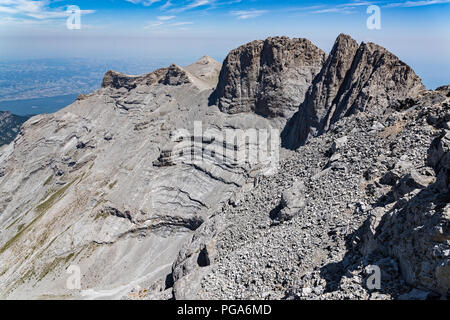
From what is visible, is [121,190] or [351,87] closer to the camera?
[351,87]

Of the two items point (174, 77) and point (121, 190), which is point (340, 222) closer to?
point (121, 190)

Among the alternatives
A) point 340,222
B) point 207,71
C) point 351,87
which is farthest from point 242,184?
point 207,71

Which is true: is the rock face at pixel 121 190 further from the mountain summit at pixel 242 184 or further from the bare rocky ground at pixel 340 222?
the bare rocky ground at pixel 340 222

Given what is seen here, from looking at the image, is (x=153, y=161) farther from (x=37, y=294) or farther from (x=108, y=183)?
(x=37, y=294)

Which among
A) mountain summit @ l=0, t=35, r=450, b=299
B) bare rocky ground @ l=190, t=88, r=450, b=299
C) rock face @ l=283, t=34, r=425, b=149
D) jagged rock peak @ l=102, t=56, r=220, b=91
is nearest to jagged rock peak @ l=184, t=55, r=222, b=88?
jagged rock peak @ l=102, t=56, r=220, b=91

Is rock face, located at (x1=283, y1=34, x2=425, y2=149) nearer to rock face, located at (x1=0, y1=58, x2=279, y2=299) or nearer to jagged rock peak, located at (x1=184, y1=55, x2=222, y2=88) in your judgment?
rock face, located at (x1=0, y1=58, x2=279, y2=299)
